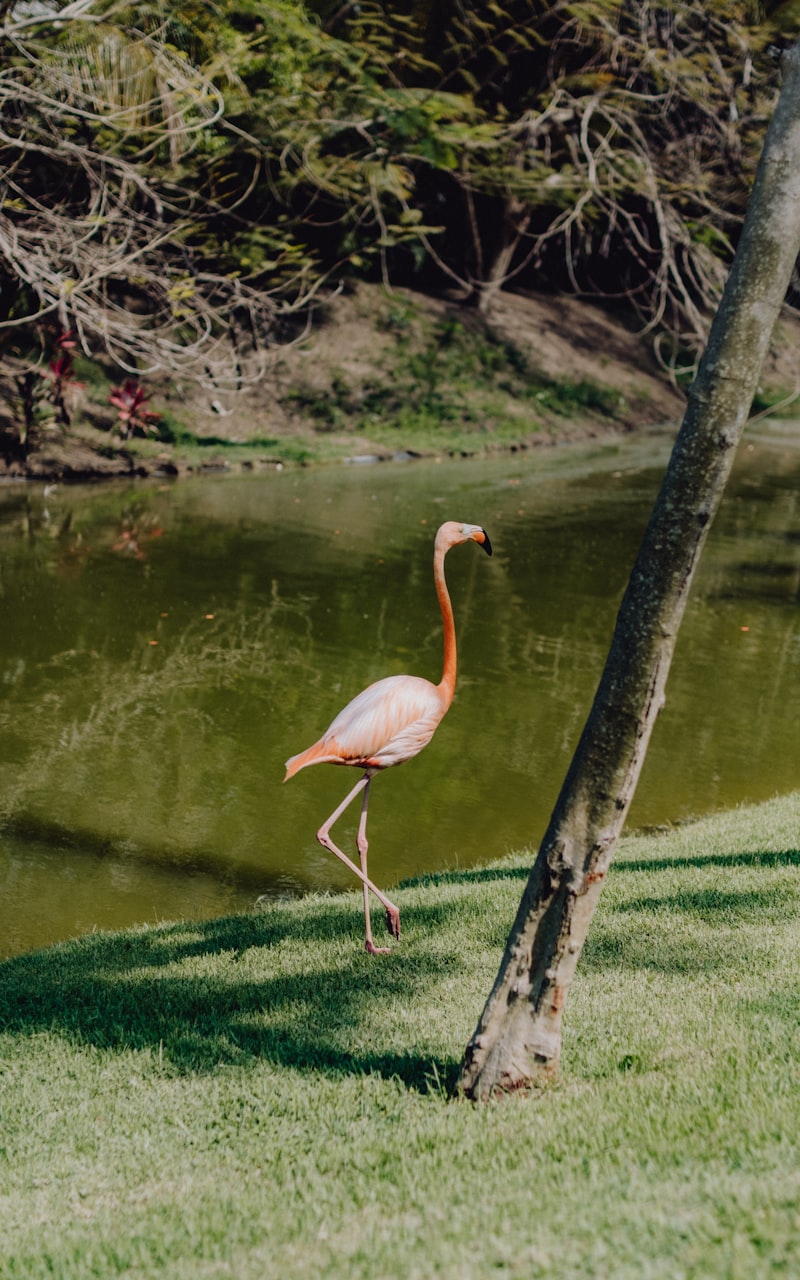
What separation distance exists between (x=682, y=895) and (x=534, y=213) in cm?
2982

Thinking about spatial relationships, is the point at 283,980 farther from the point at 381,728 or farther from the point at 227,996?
the point at 381,728

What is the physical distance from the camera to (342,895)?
6.15m

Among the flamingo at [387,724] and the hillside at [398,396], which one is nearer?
the flamingo at [387,724]

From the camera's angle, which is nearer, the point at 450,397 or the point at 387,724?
the point at 387,724

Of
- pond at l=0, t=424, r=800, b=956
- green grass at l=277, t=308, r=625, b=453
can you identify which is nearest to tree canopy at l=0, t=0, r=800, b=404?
green grass at l=277, t=308, r=625, b=453

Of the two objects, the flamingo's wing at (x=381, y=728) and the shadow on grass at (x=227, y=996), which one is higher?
the flamingo's wing at (x=381, y=728)

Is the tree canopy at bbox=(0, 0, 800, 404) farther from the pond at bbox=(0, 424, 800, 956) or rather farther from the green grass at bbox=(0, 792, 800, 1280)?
the green grass at bbox=(0, 792, 800, 1280)

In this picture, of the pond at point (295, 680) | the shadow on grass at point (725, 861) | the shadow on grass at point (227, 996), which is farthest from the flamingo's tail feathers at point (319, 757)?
the shadow on grass at point (725, 861)

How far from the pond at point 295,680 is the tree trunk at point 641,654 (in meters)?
3.06

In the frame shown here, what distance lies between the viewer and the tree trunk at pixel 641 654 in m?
3.07

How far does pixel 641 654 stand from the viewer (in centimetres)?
323

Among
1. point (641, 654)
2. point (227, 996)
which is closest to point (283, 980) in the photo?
point (227, 996)

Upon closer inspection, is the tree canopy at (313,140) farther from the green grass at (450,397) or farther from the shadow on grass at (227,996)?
the shadow on grass at (227,996)

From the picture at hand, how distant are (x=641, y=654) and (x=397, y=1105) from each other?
5.16ft
